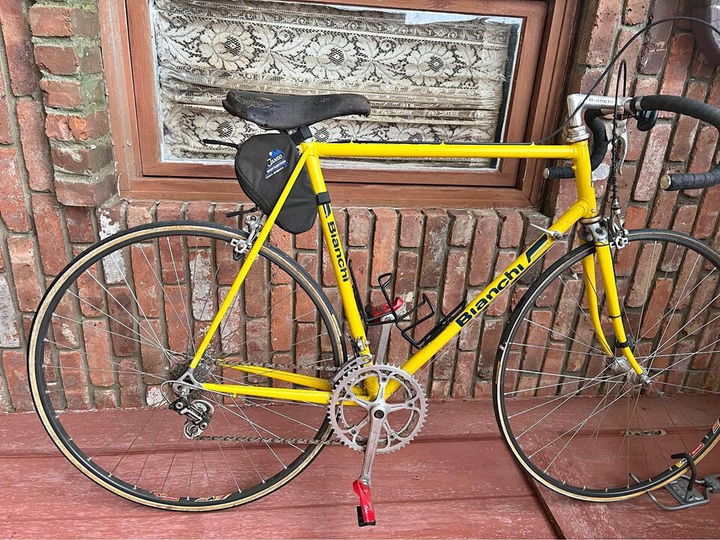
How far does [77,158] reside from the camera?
68.1 inches

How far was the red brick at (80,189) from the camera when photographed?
176 centimetres

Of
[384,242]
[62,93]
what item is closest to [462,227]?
[384,242]

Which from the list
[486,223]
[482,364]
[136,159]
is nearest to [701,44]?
[486,223]

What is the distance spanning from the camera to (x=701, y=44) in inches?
69.6

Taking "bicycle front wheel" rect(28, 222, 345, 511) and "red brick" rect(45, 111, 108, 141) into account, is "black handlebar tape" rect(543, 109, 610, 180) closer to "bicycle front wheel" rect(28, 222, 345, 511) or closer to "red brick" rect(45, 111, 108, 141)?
"bicycle front wheel" rect(28, 222, 345, 511)

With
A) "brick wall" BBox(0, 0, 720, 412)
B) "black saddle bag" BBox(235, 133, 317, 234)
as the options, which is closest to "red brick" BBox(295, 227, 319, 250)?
"brick wall" BBox(0, 0, 720, 412)

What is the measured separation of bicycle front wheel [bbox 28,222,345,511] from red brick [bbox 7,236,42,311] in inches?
3.6

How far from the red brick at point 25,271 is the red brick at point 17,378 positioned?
0.66 ft

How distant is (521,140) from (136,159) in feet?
4.43

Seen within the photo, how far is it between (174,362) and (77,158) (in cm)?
70

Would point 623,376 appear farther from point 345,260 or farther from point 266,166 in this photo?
point 266,166

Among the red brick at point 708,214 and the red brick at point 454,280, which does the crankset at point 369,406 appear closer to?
the red brick at point 454,280

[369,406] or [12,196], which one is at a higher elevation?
[12,196]

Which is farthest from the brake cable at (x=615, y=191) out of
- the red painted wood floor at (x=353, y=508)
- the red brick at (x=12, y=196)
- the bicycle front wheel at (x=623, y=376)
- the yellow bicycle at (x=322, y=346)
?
the red brick at (x=12, y=196)
